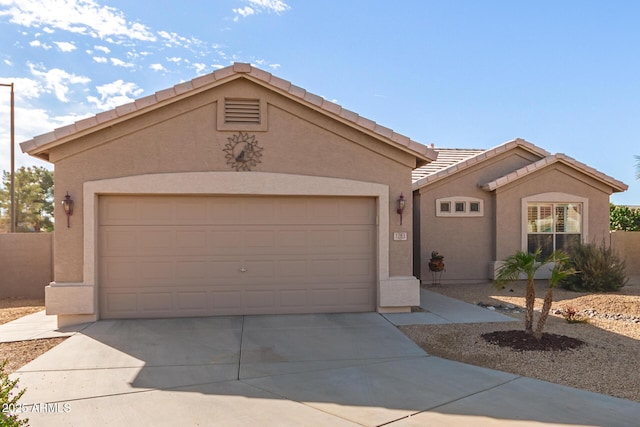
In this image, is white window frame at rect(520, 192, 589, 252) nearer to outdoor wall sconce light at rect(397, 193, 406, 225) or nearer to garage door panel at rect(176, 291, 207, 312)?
outdoor wall sconce light at rect(397, 193, 406, 225)

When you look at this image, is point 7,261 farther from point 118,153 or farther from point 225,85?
point 225,85

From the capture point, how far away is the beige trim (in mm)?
8922

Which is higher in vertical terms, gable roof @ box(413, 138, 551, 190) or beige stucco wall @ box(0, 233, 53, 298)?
gable roof @ box(413, 138, 551, 190)

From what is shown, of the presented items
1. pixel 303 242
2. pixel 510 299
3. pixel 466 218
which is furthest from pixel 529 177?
pixel 303 242

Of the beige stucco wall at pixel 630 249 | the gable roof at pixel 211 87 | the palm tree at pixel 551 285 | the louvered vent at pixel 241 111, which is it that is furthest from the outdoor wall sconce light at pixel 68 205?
the beige stucco wall at pixel 630 249

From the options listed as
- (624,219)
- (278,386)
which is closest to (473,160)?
(624,219)

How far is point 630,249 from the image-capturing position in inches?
683

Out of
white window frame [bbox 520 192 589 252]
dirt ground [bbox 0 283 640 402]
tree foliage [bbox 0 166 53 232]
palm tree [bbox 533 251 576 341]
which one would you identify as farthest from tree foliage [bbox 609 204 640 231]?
tree foliage [bbox 0 166 53 232]

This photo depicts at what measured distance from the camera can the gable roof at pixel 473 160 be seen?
14461 mm

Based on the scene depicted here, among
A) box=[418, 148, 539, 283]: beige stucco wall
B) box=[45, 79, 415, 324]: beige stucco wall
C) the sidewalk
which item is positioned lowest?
the sidewalk

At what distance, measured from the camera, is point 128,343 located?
7520mm

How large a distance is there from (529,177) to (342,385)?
1182 cm

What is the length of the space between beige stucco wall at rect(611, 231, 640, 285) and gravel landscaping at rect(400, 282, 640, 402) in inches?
247

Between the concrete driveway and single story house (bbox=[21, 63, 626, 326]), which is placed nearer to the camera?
the concrete driveway
